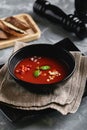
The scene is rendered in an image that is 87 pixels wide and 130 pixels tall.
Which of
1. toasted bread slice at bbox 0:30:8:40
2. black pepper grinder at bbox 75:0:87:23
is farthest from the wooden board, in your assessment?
black pepper grinder at bbox 75:0:87:23

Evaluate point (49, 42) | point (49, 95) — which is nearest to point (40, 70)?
point (49, 95)

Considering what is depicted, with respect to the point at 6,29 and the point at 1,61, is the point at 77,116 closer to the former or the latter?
the point at 1,61

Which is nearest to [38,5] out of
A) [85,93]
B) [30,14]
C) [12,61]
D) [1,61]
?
[30,14]

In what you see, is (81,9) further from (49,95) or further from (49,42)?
(49,95)

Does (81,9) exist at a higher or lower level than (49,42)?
higher

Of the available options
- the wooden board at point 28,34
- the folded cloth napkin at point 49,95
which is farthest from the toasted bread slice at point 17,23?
the folded cloth napkin at point 49,95

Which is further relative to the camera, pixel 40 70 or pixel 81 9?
pixel 81 9
